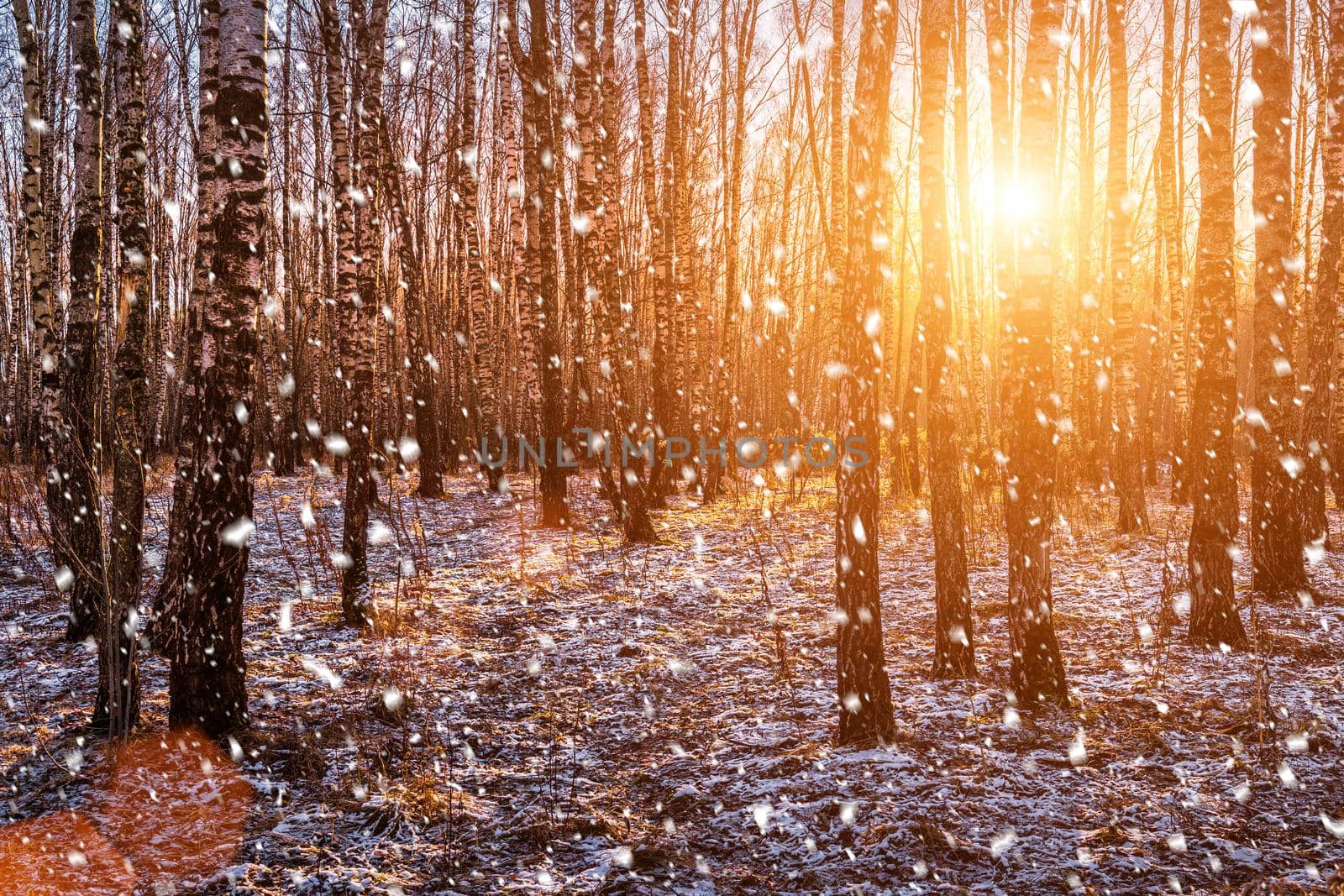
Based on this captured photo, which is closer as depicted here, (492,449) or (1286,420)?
(1286,420)

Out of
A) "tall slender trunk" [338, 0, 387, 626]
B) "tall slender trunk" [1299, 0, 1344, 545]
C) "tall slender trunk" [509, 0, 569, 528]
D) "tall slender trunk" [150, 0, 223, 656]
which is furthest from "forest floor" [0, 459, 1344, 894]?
"tall slender trunk" [509, 0, 569, 528]

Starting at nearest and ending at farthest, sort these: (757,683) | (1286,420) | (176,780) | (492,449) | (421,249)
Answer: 1. (176,780)
2. (757,683)
3. (1286,420)
4. (492,449)
5. (421,249)

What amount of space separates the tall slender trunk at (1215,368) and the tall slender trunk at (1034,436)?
6.01ft

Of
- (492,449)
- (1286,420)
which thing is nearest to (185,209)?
(492,449)

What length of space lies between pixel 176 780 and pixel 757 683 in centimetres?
346

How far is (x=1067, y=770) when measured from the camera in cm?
370

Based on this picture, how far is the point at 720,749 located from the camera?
13.8 ft

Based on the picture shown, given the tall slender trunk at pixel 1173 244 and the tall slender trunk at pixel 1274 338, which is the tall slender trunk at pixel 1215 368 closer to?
the tall slender trunk at pixel 1274 338

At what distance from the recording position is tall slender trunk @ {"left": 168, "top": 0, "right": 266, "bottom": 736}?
3.88 metres

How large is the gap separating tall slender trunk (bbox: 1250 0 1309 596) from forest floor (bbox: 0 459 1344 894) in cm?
43

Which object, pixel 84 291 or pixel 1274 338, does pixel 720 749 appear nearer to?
pixel 84 291

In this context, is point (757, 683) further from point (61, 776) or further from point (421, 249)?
point (421, 249)

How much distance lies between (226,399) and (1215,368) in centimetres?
667

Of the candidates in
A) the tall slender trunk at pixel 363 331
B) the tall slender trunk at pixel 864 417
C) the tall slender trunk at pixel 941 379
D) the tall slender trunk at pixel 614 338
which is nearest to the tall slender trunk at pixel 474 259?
the tall slender trunk at pixel 614 338
